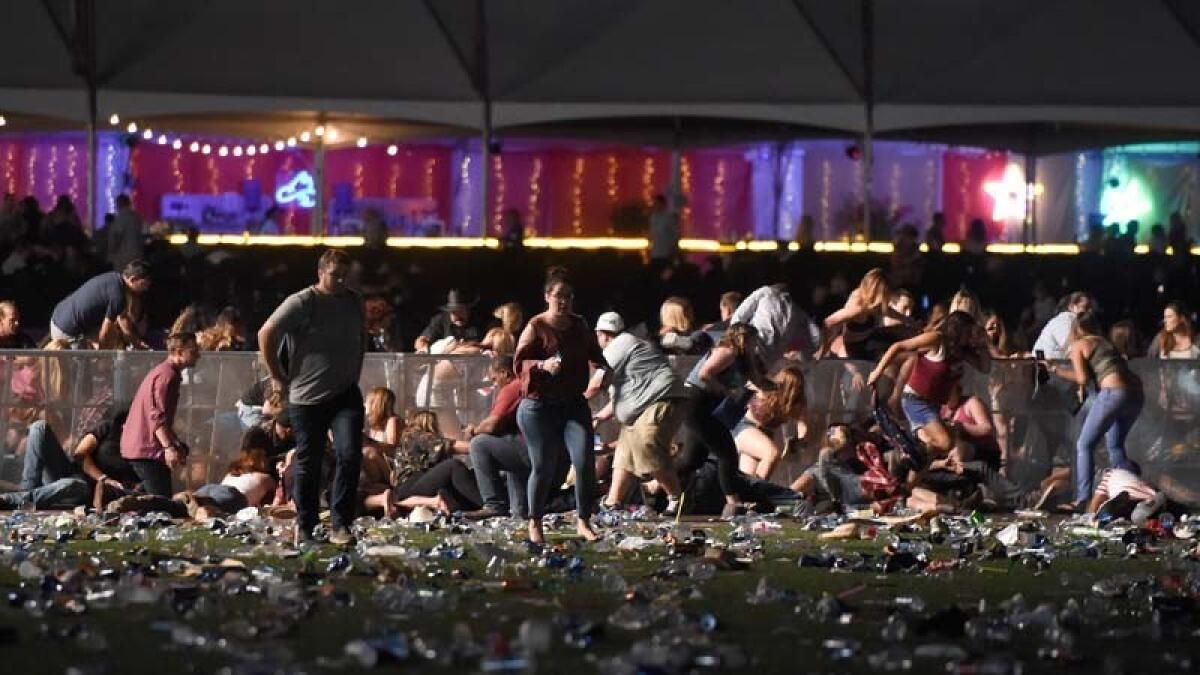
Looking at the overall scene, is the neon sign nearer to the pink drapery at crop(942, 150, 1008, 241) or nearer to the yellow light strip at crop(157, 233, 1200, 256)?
the yellow light strip at crop(157, 233, 1200, 256)

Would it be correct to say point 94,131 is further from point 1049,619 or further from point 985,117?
point 1049,619

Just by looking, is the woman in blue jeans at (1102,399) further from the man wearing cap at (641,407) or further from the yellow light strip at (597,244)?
the yellow light strip at (597,244)

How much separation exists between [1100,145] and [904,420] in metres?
19.3

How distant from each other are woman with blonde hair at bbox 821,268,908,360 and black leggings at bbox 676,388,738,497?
1.88 m

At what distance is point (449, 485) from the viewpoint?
58.8 ft

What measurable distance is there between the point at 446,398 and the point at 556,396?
12.4ft

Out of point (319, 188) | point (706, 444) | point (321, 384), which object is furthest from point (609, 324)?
point (319, 188)

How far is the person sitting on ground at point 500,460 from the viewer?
57.8 feet

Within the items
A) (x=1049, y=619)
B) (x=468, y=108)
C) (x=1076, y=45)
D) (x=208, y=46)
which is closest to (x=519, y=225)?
(x=468, y=108)

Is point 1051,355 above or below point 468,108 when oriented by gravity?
below

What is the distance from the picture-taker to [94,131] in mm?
31406

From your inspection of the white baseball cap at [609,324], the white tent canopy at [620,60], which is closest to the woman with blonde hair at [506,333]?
the white baseball cap at [609,324]

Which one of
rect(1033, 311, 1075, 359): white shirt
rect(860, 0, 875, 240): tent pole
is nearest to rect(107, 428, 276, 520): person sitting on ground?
rect(1033, 311, 1075, 359): white shirt

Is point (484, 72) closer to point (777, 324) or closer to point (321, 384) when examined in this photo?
point (777, 324)
